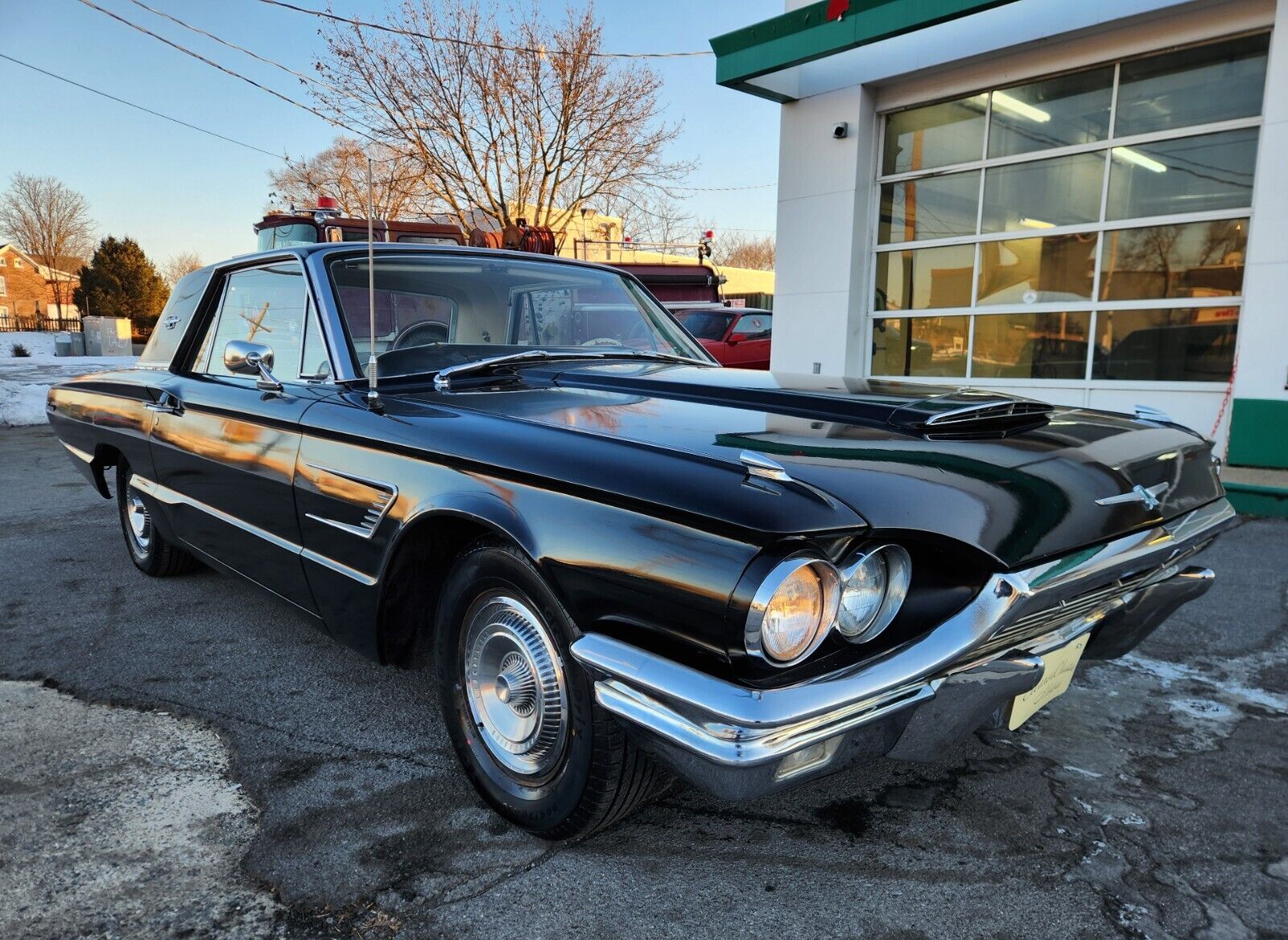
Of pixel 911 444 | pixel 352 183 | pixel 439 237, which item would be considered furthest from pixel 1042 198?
pixel 352 183

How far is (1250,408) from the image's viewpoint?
227 inches

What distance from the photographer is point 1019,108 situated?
24.1 feet

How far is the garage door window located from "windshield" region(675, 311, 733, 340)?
3.95 metres

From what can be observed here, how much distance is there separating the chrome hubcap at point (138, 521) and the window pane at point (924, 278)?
6.68 meters

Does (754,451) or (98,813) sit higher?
(754,451)

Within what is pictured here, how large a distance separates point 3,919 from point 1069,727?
2828 millimetres

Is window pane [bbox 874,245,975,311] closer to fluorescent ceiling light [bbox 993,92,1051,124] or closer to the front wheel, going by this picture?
fluorescent ceiling light [bbox 993,92,1051,124]

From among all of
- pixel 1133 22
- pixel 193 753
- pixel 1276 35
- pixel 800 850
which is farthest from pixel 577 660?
pixel 1133 22

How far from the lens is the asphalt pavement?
1.78 m

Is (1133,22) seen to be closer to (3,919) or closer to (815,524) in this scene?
(815,524)

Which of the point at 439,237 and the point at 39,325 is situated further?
the point at 39,325

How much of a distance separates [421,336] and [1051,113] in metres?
6.56

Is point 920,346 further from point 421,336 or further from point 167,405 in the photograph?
point 167,405

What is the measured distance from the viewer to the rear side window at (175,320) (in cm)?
370
